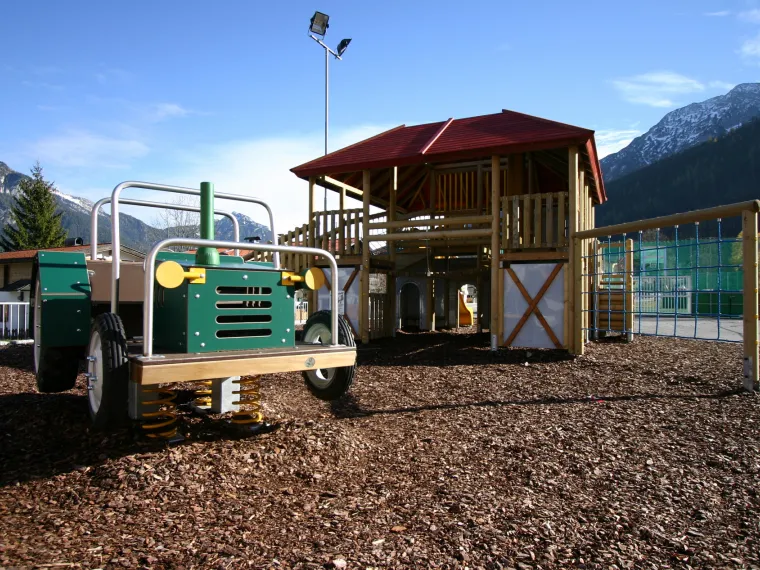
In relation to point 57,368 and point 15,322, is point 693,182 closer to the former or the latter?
point 15,322

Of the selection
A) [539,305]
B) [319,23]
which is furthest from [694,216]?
[319,23]

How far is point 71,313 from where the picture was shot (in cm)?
486

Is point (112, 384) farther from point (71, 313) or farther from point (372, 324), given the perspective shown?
point (372, 324)

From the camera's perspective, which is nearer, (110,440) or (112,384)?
(112,384)

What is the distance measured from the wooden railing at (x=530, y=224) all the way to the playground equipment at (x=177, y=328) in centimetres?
714

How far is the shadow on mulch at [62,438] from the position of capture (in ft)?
13.5

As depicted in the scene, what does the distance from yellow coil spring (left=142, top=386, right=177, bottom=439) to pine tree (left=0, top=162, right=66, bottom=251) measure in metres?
39.4

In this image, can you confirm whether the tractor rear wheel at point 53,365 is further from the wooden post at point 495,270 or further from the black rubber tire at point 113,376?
the wooden post at point 495,270

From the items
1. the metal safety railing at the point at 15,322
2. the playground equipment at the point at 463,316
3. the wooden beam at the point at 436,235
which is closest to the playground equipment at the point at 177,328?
the wooden beam at the point at 436,235

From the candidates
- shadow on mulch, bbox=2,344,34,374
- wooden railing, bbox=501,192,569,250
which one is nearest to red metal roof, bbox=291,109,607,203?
wooden railing, bbox=501,192,569,250

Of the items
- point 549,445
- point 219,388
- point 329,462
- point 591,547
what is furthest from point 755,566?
point 219,388

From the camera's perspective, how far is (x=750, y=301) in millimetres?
7133

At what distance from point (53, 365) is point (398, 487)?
3392 millimetres

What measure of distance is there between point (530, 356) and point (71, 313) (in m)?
8.20
